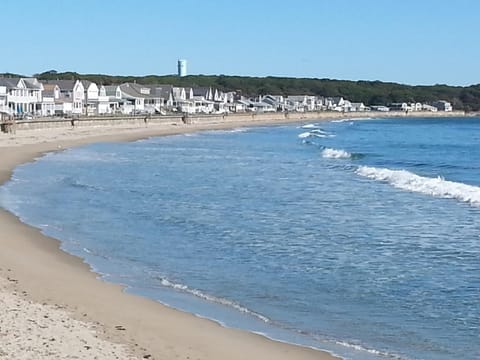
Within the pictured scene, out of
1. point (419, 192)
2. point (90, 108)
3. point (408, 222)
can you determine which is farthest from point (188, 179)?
point (90, 108)

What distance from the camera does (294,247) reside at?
15.8 meters

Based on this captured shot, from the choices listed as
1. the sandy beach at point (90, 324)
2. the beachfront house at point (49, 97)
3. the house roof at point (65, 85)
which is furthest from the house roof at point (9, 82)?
the sandy beach at point (90, 324)

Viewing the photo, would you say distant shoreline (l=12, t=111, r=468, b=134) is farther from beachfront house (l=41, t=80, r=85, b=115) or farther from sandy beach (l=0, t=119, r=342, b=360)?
sandy beach (l=0, t=119, r=342, b=360)

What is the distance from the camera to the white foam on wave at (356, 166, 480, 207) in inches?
998

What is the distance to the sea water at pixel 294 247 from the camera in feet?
34.0

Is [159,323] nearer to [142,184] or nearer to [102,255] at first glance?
[102,255]

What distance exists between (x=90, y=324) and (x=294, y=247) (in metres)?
6.79

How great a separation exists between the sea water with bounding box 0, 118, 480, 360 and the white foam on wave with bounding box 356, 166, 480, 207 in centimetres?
9

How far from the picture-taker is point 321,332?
9.95m

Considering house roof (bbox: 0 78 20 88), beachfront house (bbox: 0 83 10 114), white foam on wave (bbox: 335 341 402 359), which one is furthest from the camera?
house roof (bbox: 0 78 20 88)

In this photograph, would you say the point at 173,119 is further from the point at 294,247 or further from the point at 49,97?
the point at 294,247

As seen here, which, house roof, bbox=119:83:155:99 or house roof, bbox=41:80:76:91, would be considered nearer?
house roof, bbox=41:80:76:91

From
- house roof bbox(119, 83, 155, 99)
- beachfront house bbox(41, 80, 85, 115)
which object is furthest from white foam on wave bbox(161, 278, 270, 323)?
house roof bbox(119, 83, 155, 99)

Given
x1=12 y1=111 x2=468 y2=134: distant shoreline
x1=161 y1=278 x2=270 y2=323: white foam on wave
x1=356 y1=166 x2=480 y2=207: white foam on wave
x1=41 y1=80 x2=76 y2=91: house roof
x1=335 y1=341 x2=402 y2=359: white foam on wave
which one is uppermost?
x1=41 y1=80 x2=76 y2=91: house roof
